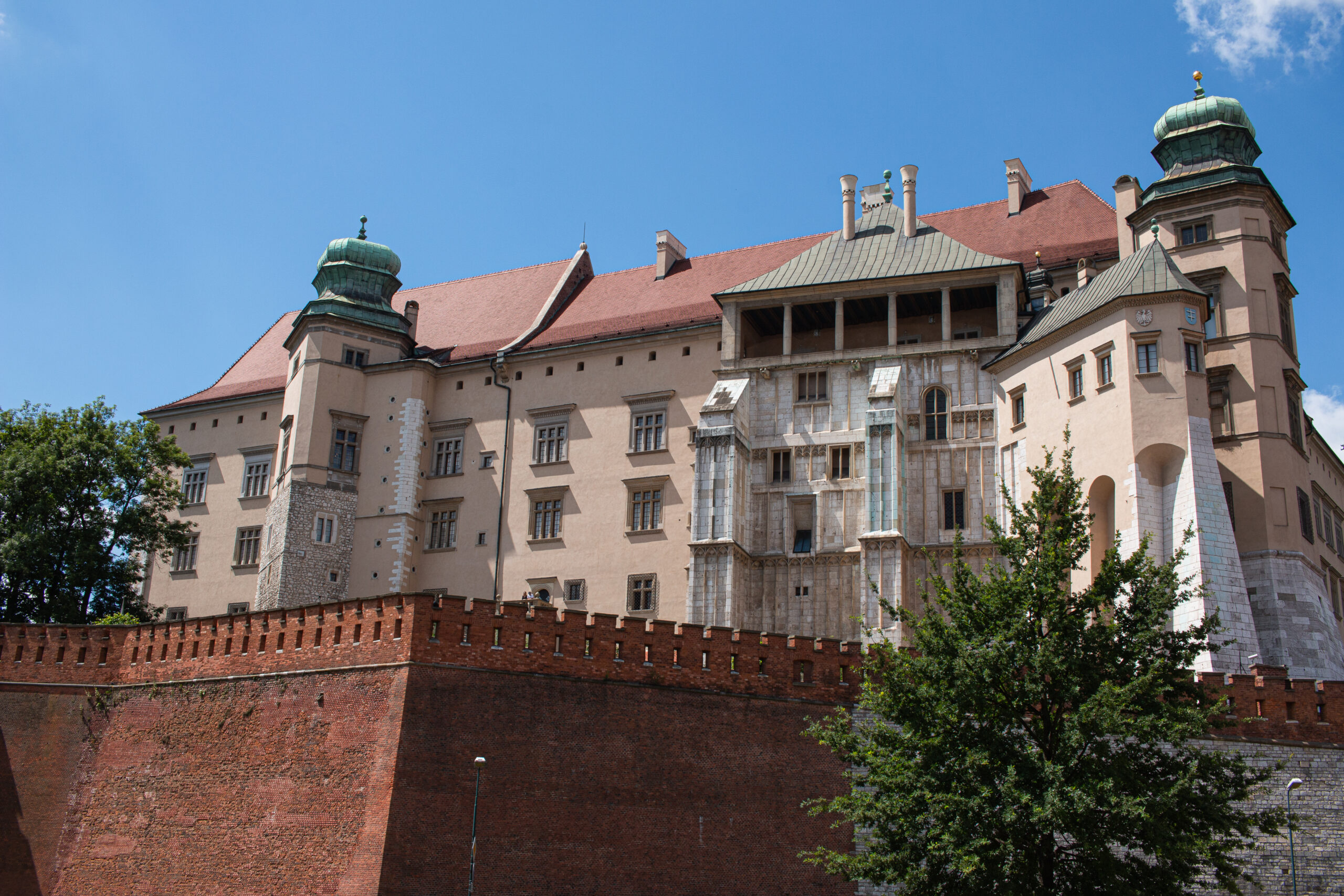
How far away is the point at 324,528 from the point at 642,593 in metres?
12.3

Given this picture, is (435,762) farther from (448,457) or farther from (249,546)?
(249,546)

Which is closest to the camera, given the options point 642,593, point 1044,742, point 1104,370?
point 1044,742

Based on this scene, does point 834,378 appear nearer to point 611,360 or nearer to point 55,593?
point 611,360

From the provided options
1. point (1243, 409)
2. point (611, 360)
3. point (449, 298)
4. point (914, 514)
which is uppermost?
point (449, 298)

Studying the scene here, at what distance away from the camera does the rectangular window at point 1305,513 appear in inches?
1469

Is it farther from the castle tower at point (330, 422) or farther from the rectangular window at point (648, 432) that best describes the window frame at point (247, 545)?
the rectangular window at point (648, 432)

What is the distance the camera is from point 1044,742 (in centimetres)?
2352

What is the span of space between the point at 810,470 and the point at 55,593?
74.7 ft

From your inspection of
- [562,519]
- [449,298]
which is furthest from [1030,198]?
[449,298]

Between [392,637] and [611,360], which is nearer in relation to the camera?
[392,637]

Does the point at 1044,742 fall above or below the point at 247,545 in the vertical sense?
below

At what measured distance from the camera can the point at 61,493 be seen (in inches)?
1660

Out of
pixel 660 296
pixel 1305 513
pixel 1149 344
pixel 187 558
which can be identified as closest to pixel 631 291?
pixel 660 296

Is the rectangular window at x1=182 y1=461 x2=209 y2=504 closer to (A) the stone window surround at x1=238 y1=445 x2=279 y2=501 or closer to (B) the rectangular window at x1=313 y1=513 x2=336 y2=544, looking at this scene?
(A) the stone window surround at x1=238 y1=445 x2=279 y2=501
